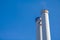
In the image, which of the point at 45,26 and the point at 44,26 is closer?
the point at 45,26

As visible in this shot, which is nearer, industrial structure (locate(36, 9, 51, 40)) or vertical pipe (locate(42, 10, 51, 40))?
vertical pipe (locate(42, 10, 51, 40))

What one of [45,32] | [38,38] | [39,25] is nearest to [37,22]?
[39,25]

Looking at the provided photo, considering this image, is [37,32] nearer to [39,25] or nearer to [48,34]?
[39,25]

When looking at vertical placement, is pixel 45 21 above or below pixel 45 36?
above

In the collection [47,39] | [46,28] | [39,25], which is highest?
[39,25]

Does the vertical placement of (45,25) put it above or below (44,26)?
above

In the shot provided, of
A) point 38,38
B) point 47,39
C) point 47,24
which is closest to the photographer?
point 47,39

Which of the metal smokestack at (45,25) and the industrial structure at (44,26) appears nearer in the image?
the metal smokestack at (45,25)

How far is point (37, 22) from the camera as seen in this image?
148 ft

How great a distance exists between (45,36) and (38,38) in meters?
6.90

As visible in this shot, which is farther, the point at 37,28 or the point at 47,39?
the point at 37,28

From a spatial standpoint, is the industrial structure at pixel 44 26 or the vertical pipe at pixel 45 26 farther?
the industrial structure at pixel 44 26

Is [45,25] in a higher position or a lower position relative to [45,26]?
higher

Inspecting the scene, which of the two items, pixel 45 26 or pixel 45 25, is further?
pixel 45 25
